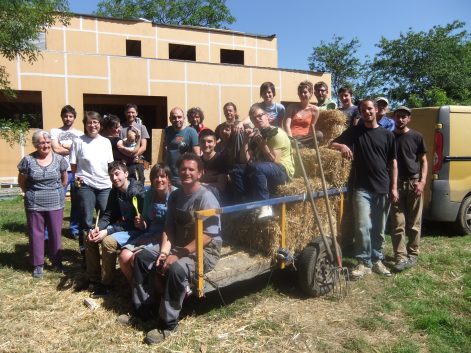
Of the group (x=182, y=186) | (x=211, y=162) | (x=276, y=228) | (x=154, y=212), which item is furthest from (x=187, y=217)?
(x=211, y=162)

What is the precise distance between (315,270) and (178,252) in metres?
1.50

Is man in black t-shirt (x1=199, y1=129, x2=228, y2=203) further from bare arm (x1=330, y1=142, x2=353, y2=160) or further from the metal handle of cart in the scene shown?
bare arm (x1=330, y1=142, x2=353, y2=160)

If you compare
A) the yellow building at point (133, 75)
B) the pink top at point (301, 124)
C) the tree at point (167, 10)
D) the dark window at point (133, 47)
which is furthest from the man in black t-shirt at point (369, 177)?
the tree at point (167, 10)

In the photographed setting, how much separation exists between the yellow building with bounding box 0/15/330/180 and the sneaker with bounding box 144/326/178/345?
1138 cm

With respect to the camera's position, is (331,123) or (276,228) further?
(331,123)

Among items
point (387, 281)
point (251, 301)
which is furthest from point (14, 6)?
point (387, 281)

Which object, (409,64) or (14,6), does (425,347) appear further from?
(409,64)

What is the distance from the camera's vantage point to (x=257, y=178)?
4.29 m

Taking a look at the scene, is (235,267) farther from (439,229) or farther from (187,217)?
(439,229)

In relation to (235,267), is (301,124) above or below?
above

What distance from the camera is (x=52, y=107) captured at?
14.8 meters

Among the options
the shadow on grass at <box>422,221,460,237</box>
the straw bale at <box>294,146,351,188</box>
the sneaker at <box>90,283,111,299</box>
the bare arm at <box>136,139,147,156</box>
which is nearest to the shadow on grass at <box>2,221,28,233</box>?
the bare arm at <box>136,139,147,156</box>

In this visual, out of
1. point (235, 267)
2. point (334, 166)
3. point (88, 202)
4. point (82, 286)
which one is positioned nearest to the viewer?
point (235, 267)

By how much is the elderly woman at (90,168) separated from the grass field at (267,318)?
0.85 metres
